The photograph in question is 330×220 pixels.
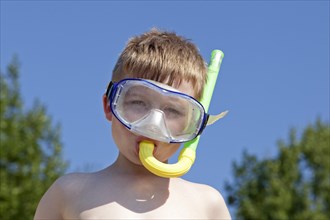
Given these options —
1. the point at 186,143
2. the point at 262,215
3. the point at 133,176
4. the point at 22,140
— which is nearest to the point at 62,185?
the point at 133,176

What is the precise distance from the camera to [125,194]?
3.90 metres

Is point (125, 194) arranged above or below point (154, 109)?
below

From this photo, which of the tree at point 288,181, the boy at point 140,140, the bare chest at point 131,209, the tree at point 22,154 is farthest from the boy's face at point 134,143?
the tree at point 288,181

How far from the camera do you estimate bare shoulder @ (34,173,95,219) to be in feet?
13.1

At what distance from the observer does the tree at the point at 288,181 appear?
34.0 meters

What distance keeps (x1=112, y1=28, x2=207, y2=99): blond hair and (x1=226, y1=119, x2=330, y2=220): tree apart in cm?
3009

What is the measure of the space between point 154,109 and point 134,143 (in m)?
0.19

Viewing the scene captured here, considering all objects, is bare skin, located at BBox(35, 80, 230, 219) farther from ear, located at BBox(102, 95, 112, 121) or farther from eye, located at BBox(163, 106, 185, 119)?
eye, located at BBox(163, 106, 185, 119)

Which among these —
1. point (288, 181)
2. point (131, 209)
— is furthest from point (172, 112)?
point (288, 181)

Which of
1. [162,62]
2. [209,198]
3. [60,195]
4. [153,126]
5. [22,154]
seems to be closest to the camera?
[153,126]

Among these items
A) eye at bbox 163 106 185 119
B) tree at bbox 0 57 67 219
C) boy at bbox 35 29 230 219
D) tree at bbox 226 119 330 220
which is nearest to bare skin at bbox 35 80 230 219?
boy at bbox 35 29 230 219

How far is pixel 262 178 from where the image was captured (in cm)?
3575

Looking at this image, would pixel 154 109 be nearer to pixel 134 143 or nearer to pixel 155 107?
pixel 155 107

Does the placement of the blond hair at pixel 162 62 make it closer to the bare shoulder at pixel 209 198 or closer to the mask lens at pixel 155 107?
the mask lens at pixel 155 107
